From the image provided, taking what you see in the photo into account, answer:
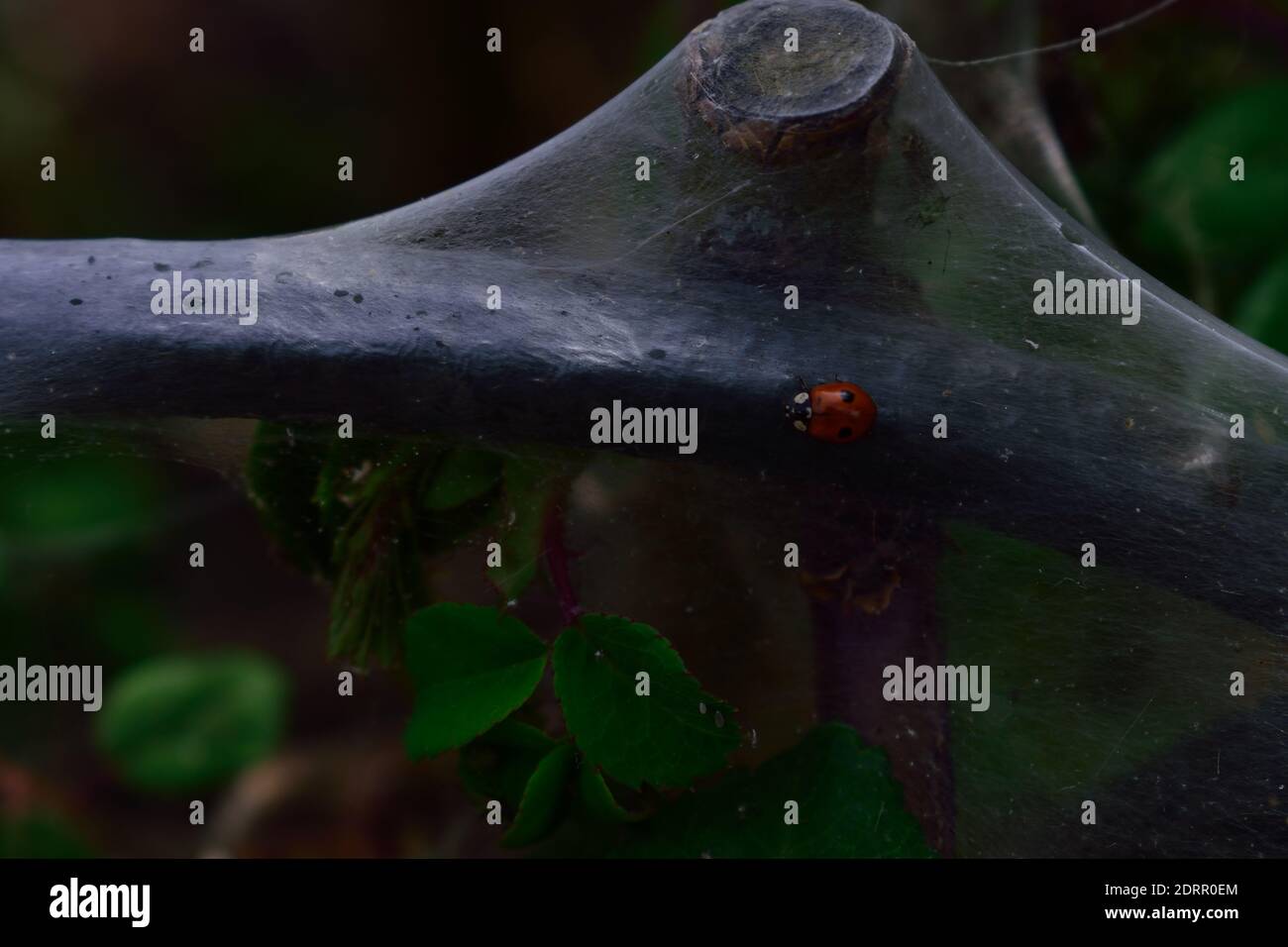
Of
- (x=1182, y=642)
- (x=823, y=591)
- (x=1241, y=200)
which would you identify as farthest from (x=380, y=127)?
(x=1182, y=642)

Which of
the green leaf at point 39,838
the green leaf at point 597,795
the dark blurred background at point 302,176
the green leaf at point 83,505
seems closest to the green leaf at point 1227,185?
the dark blurred background at point 302,176

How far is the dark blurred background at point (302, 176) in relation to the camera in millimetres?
1946

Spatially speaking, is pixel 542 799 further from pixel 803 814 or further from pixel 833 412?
pixel 833 412

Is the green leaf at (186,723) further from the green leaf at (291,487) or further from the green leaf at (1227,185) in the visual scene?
the green leaf at (1227,185)

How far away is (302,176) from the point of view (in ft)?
10.5

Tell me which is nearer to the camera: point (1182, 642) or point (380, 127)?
point (1182, 642)

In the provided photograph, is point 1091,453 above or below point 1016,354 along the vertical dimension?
below

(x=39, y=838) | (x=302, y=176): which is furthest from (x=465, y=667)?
(x=302, y=176)

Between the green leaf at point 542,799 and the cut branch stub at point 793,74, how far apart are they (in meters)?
0.66

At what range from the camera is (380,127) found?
338cm

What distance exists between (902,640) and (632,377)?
0.44m

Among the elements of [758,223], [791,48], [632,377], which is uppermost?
[791,48]

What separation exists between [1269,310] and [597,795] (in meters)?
1.40
